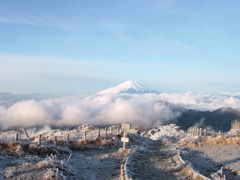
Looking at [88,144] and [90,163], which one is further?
[88,144]

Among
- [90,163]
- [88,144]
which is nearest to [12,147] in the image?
[90,163]

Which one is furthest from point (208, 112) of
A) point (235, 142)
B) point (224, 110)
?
point (235, 142)

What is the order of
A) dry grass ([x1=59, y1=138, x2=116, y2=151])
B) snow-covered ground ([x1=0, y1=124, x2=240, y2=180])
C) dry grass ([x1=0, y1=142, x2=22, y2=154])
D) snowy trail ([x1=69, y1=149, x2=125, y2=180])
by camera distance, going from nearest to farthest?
snow-covered ground ([x1=0, y1=124, x2=240, y2=180])
snowy trail ([x1=69, y1=149, x2=125, y2=180])
dry grass ([x1=0, y1=142, x2=22, y2=154])
dry grass ([x1=59, y1=138, x2=116, y2=151])

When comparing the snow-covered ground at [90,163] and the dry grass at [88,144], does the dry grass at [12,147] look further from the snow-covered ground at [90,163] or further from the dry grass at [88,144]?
the dry grass at [88,144]

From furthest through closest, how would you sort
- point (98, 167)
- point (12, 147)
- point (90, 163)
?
point (12, 147) < point (90, 163) < point (98, 167)

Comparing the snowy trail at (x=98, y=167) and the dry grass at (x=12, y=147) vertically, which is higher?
the dry grass at (x=12, y=147)

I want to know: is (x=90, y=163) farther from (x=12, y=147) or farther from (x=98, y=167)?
(x=12, y=147)

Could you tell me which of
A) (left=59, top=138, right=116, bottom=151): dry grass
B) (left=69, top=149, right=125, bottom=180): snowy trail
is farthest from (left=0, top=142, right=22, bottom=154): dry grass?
(left=59, top=138, right=116, bottom=151): dry grass

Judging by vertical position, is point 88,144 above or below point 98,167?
below

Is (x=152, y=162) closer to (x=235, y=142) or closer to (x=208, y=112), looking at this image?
(x=235, y=142)

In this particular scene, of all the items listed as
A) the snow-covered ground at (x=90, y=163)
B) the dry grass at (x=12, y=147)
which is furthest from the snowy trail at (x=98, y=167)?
the dry grass at (x=12, y=147)

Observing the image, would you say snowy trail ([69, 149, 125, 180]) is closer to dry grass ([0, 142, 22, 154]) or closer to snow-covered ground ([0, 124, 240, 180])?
snow-covered ground ([0, 124, 240, 180])
